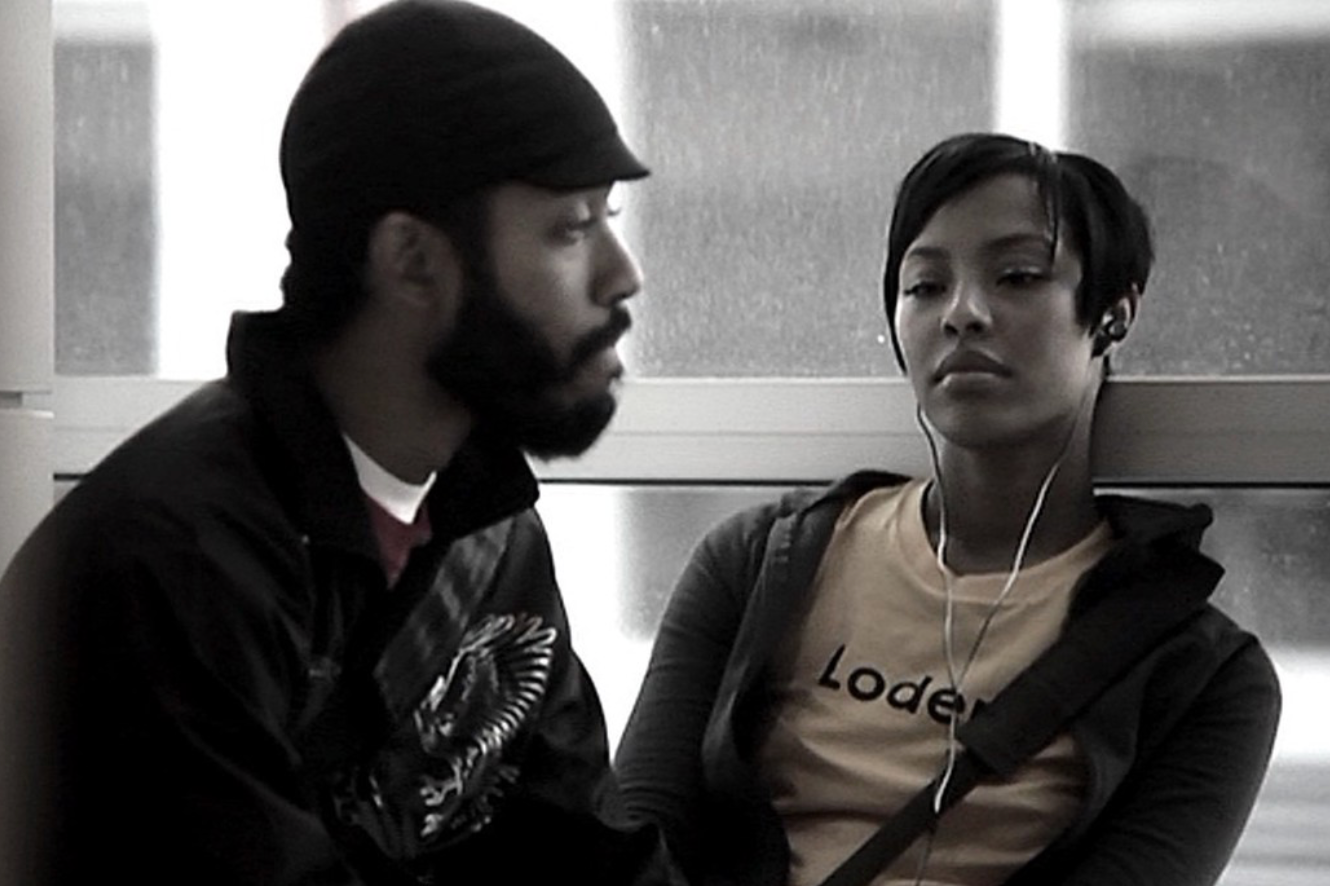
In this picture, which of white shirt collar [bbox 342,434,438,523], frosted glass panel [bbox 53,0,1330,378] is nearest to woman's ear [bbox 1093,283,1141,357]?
frosted glass panel [bbox 53,0,1330,378]

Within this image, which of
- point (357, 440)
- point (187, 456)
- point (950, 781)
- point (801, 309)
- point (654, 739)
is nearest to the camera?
point (187, 456)

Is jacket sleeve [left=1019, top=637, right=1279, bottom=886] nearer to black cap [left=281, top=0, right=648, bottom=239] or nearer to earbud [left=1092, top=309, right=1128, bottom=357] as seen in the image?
earbud [left=1092, top=309, right=1128, bottom=357]

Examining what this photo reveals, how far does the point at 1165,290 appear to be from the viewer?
212 cm

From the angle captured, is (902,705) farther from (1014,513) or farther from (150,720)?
(150,720)

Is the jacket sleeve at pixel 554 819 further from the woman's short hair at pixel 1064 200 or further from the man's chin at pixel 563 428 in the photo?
the woman's short hair at pixel 1064 200

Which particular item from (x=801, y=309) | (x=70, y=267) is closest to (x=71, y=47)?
(x=70, y=267)

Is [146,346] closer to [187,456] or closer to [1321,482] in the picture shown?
[187,456]

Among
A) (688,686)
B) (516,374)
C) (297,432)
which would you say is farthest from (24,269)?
(688,686)

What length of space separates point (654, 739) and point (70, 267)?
2.49 ft

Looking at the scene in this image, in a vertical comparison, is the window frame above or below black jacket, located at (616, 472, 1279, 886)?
above

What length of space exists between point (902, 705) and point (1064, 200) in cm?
45

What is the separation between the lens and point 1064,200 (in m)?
1.97

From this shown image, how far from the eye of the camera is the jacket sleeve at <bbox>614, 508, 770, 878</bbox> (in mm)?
1985

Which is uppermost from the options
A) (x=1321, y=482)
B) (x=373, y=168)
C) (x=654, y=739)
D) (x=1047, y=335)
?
(x=373, y=168)
